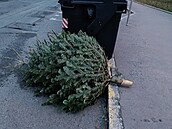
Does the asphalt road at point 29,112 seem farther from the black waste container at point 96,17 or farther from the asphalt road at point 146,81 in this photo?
the black waste container at point 96,17

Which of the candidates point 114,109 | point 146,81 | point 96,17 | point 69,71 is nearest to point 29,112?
point 69,71

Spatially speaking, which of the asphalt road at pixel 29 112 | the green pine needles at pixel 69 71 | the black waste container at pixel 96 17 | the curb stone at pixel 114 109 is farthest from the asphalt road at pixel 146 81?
the black waste container at pixel 96 17

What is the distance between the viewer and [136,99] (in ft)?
16.8

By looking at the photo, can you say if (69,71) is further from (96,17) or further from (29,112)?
(96,17)

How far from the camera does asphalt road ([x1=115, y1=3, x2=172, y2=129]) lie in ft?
14.6

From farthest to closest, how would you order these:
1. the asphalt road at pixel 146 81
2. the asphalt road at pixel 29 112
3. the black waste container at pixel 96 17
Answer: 1. the black waste container at pixel 96 17
2. the asphalt road at pixel 146 81
3. the asphalt road at pixel 29 112

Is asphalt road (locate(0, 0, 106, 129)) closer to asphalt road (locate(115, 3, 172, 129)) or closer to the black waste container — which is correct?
asphalt road (locate(115, 3, 172, 129))

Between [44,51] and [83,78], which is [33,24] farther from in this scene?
[83,78]

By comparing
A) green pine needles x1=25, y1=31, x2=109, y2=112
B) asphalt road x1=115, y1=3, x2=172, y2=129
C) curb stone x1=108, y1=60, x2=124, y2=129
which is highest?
green pine needles x1=25, y1=31, x2=109, y2=112

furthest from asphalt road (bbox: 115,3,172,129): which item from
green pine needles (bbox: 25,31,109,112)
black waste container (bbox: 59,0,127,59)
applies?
black waste container (bbox: 59,0,127,59)

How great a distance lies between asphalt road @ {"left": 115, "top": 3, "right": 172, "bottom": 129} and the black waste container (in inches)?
32.3

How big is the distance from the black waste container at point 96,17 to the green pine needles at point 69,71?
1.16 metres

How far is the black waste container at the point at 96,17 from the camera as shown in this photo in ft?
21.1

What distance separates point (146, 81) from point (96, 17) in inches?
70.0
